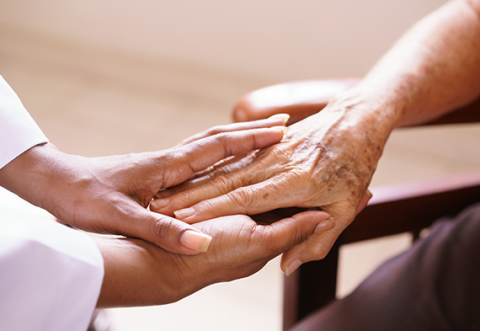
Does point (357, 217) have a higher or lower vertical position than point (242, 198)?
lower

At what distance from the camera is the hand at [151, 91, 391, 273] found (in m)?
0.79

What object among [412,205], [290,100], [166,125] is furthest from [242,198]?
[166,125]

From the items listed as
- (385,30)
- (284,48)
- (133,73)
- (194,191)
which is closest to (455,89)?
(194,191)

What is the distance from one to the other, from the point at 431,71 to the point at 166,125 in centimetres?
195

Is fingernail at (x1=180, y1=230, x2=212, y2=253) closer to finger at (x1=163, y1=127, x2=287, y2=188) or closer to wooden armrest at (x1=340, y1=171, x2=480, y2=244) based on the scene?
finger at (x1=163, y1=127, x2=287, y2=188)

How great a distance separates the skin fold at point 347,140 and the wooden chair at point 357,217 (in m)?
0.04

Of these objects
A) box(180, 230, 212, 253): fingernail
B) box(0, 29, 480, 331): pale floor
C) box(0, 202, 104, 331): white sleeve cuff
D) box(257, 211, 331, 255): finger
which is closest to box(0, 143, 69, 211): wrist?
box(0, 202, 104, 331): white sleeve cuff

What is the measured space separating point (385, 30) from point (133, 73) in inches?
65.9

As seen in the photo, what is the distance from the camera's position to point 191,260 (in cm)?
69

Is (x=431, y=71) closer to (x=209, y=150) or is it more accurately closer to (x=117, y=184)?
(x=209, y=150)

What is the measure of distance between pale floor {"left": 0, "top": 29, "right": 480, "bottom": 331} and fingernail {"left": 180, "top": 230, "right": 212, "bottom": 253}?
113cm

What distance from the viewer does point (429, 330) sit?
0.83 meters

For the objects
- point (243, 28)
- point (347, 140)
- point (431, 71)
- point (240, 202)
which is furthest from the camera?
point (243, 28)

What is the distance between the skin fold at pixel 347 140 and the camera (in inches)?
31.3
